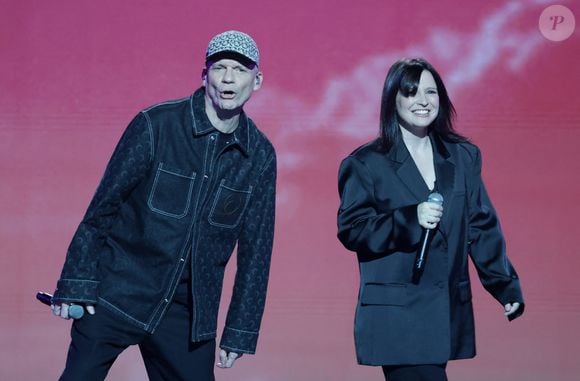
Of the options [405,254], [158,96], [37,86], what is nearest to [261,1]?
[158,96]

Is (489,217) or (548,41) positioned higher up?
(548,41)

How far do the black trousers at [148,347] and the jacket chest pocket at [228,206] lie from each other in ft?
0.69

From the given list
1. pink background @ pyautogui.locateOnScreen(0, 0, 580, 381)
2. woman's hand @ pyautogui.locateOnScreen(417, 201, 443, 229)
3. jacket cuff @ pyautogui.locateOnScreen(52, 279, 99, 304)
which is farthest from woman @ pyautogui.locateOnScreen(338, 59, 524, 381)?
pink background @ pyautogui.locateOnScreen(0, 0, 580, 381)

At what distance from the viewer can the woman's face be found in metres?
2.83

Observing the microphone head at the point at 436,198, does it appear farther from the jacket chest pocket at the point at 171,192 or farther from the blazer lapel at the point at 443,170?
the jacket chest pocket at the point at 171,192

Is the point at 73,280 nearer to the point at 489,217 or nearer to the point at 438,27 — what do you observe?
the point at 489,217

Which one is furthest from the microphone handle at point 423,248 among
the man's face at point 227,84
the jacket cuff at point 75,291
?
the jacket cuff at point 75,291

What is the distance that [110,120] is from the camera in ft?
13.4

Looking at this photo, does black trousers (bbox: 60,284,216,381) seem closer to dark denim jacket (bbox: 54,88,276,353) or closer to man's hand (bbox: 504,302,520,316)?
dark denim jacket (bbox: 54,88,276,353)

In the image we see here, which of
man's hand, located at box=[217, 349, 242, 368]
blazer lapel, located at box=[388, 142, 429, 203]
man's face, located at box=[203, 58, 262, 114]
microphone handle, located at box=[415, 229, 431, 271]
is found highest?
man's face, located at box=[203, 58, 262, 114]

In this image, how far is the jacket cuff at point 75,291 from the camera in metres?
2.54

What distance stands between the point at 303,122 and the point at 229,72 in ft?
4.72

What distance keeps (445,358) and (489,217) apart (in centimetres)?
45

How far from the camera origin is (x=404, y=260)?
2742 millimetres
